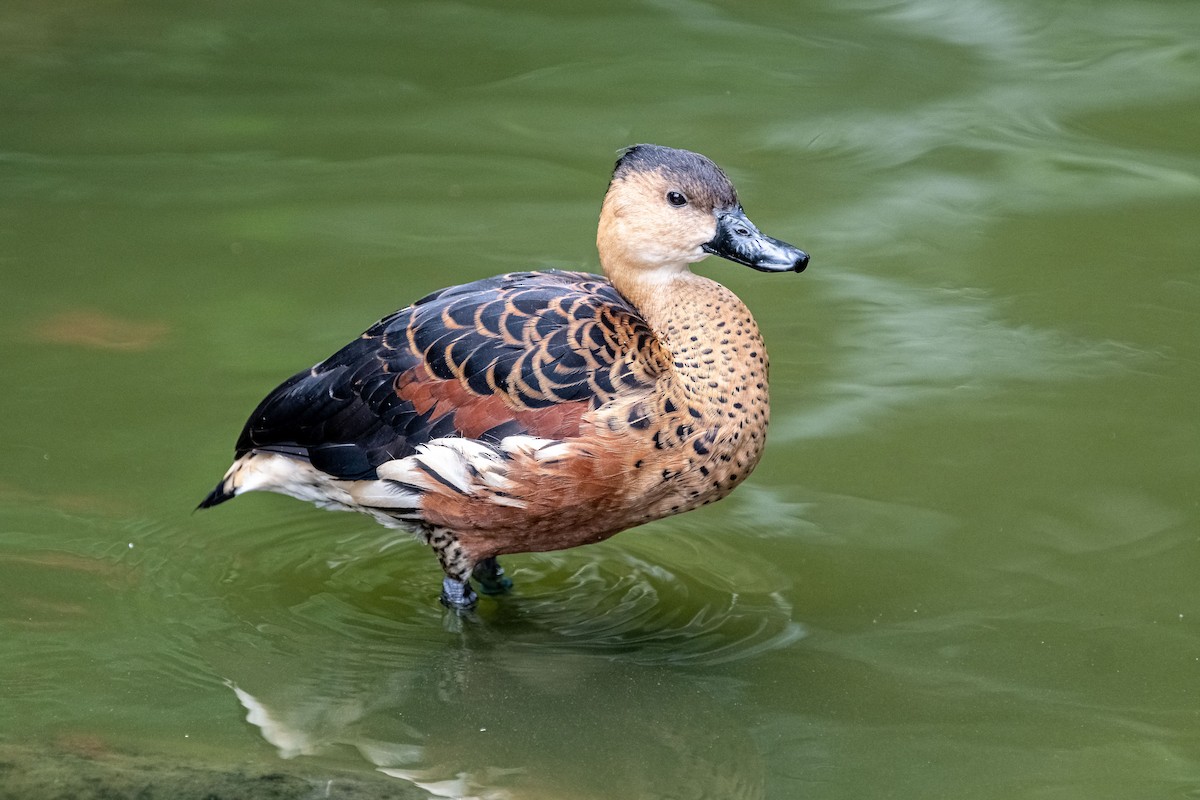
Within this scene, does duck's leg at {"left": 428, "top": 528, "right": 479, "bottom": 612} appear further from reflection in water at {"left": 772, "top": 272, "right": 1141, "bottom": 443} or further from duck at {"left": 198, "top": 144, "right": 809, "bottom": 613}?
reflection in water at {"left": 772, "top": 272, "right": 1141, "bottom": 443}

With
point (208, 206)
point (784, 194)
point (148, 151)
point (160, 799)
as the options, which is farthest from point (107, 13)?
point (160, 799)

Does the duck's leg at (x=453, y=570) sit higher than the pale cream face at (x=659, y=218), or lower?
lower

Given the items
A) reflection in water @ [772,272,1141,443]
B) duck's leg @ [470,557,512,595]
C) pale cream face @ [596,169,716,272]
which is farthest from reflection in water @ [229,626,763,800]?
reflection in water @ [772,272,1141,443]

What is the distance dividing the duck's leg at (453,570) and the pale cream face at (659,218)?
3.65ft

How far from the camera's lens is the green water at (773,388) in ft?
15.9

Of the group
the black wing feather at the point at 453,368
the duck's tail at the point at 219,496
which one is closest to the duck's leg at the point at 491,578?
the black wing feather at the point at 453,368

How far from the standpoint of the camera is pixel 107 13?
1022cm

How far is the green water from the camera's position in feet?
15.9

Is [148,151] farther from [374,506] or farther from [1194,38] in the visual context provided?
[1194,38]

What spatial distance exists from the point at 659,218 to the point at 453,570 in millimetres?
1351

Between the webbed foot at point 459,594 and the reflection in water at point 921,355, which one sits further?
the reflection in water at point 921,355

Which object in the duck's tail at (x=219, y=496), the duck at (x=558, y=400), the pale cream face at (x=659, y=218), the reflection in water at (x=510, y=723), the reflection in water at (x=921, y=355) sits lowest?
the reflection in water at (x=510, y=723)

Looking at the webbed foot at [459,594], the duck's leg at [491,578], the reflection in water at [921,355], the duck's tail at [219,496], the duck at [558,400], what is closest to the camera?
the duck at [558,400]

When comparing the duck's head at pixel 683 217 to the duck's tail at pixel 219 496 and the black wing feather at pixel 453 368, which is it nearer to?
the black wing feather at pixel 453 368
